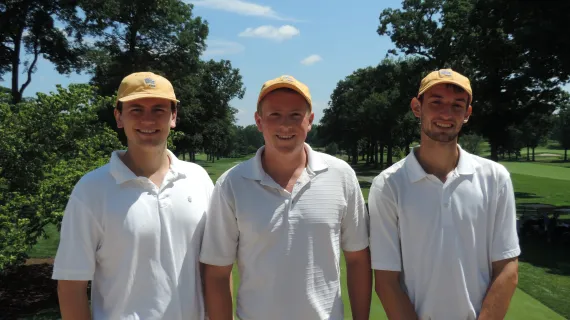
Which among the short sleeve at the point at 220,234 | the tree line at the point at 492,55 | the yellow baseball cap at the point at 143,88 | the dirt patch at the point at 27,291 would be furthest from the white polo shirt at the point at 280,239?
the tree line at the point at 492,55

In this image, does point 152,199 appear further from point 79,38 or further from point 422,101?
point 79,38

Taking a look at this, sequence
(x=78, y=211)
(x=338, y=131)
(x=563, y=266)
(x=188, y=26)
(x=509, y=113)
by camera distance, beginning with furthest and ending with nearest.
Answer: (x=338, y=131)
(x=188, y=26)
(x=509, y=113)
(x=563, y=266)
(x=78, y=211)

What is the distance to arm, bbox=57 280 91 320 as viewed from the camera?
2688 millimetres

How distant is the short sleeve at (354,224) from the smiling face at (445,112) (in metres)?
0.58

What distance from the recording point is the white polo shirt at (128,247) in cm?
267

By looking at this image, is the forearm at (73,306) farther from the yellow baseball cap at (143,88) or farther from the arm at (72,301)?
the yellow baseball cap at (143,88)

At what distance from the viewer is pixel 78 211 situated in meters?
2.67

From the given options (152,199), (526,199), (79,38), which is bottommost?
(526,199)

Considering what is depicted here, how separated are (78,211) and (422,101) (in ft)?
7.18

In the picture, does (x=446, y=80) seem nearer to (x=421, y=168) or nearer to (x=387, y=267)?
(x=421, y=168)

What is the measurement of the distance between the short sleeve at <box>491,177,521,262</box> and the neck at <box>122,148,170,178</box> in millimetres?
2134

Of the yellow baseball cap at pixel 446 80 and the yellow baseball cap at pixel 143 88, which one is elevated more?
the yellow baseball cap at pixel 446 80

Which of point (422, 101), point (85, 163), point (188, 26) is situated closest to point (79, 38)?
point (188, 26)

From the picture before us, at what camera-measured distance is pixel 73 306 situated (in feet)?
8.86
